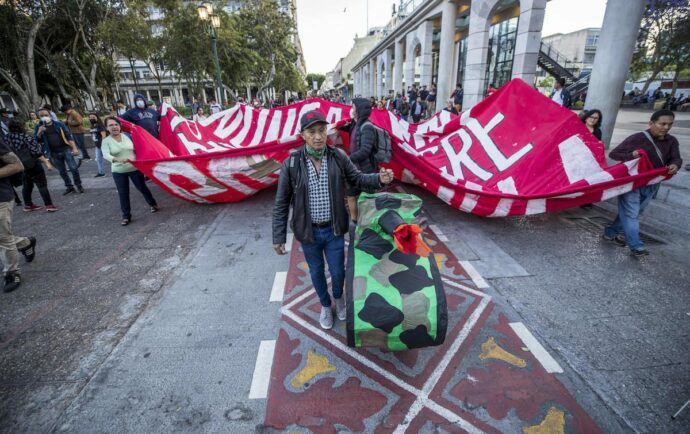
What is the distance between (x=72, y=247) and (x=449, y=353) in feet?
19.4

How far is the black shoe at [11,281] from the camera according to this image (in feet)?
13.3

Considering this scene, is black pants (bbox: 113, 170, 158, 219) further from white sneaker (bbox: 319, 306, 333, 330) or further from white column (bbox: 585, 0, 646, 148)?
white column (bbox: 585, 0, 646, 148)

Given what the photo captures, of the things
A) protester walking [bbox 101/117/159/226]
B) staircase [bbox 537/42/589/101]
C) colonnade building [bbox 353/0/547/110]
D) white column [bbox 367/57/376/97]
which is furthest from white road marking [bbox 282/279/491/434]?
white column [bbox 367/57/376/97]

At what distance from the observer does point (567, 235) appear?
5.21 meters

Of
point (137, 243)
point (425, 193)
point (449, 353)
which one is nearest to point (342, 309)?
Result: point (449, 353)

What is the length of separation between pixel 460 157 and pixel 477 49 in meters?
11.2

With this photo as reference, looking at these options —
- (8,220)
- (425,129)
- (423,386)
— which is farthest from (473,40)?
(8,220)

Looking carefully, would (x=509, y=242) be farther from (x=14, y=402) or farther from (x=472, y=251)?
(x=14, y=402)

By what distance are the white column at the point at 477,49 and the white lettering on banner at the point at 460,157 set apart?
9.89m

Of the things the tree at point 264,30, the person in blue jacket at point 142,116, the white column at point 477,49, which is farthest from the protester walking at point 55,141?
the tree at point 264,30

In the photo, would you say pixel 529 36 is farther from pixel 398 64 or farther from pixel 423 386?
pixel 398 64

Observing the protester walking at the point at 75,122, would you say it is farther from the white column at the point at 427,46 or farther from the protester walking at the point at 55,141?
the white column at the point at 427,46

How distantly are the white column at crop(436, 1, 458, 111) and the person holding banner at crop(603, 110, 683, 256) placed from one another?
48.4 feet

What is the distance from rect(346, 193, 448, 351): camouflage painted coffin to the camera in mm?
2369
